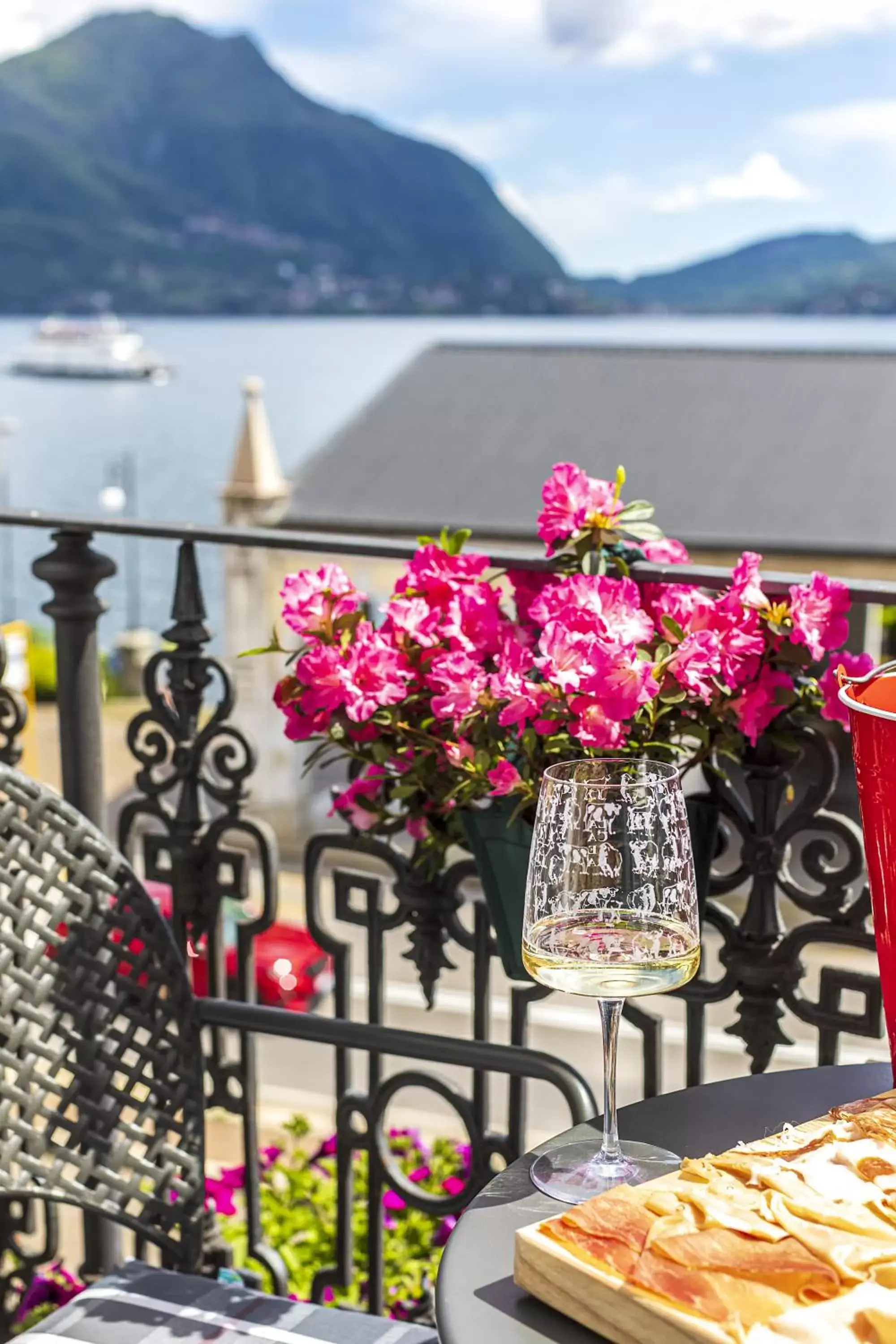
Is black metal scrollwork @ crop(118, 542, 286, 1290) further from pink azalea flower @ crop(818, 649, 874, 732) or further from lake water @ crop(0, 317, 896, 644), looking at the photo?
lake water @ crop(0, 317, 896, 644)

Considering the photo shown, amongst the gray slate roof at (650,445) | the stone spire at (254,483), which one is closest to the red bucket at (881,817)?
the gray slate roof at (650,445)

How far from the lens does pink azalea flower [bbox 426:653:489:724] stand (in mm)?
1361

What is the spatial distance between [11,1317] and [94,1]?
312ft

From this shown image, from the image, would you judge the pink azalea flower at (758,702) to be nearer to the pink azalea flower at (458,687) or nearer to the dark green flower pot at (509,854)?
the dark green flower pot at (509,854)

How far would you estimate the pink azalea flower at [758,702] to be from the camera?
1.35 metres

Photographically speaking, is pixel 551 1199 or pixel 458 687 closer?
pixel 551 1199

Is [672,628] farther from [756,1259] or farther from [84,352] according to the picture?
[84,352]

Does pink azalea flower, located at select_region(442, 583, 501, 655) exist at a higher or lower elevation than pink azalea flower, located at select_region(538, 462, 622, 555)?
lower

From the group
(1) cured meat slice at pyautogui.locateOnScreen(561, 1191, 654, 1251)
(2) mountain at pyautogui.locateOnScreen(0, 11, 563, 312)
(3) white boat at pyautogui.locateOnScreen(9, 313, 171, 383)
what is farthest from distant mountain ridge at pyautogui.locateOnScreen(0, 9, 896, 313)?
(1) cured meat slice at pyautogui.locateOnScreen(561, 1191, 654, 1251)

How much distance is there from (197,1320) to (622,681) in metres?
0.72

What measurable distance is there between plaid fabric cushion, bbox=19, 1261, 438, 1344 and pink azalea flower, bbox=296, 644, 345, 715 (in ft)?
1.91

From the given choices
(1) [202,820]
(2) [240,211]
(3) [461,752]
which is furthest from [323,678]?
(2) [240,211]

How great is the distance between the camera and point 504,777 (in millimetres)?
1336

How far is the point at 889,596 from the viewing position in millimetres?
1472
